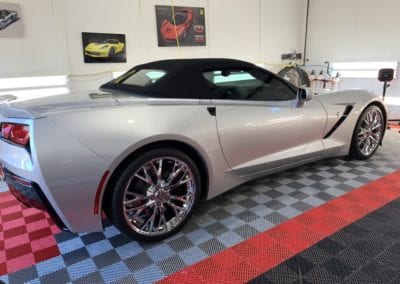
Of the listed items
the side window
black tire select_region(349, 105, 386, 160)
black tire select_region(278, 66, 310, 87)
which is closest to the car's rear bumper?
the side window

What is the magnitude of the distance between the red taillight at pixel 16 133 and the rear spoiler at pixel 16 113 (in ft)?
0.17

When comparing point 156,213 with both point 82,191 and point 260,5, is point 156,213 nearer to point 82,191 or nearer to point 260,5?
point 82,191

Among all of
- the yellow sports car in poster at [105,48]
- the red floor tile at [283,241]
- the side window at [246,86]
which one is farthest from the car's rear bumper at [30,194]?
the yellow sports car in poster at [105,48]

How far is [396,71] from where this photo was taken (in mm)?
5719

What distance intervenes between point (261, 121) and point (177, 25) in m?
3.74

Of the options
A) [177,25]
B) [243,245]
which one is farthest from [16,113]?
[177,25]

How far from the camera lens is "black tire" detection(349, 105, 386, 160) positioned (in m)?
3.17

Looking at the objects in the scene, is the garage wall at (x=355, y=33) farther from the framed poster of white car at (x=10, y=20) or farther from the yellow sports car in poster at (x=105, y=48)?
the framed poster of white car at (x=10, y=20)

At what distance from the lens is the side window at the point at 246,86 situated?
2.25m

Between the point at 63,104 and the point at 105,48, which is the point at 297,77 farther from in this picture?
the point at 63,104

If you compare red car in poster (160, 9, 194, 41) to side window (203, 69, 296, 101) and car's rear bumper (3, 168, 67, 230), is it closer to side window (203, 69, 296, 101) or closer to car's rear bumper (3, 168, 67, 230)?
side window (203, 69, 296, 101)

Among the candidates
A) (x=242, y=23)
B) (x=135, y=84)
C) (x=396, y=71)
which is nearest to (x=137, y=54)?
(x=242, y=23)

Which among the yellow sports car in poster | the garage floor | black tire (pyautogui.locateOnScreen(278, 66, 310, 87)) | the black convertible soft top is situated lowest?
the garage floor

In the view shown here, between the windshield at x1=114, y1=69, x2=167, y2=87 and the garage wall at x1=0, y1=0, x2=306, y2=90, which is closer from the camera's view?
the windshield at x1=114, y1=69, x2=167, y2=87
